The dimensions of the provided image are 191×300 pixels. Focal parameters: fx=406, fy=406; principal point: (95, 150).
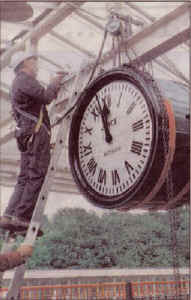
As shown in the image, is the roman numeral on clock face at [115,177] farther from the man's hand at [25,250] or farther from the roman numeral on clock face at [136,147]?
the man's hand at [25,250]

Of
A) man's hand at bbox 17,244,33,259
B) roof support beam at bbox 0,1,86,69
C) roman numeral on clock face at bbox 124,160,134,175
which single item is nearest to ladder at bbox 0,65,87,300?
man's hand at bbox 17,244,33,259

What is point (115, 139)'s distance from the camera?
65.9 inches

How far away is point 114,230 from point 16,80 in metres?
0.91

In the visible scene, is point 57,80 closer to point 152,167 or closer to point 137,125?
point 137,125

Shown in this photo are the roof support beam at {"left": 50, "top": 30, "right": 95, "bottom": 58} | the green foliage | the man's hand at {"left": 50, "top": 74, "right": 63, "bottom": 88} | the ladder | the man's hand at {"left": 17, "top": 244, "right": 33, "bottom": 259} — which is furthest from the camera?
the roof support beam at {"left": 50, "top": 30, "right": 95, "bottom": 58}

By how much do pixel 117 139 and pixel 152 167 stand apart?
0.84ft

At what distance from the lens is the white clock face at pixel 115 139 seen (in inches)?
Answer: 60.6

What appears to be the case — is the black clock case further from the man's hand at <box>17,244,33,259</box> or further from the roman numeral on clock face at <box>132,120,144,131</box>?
the man's hand at <box>17,244,33,259</box>

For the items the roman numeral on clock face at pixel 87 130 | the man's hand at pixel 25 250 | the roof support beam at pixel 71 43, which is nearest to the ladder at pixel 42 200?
the man's hand at pixel 25 250

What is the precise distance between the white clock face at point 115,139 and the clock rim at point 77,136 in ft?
0.05

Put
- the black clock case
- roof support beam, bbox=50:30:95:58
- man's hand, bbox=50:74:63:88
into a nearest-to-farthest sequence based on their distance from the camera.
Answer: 1. the black clock case
2. man's hand, bbox=50:74:63:88
3. roof support beam, bbox=50:30:95:58

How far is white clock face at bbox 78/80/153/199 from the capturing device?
154 cm

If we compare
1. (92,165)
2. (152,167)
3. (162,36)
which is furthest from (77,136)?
(162,36)

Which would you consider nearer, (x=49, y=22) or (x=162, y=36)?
(x=162, y=36)
